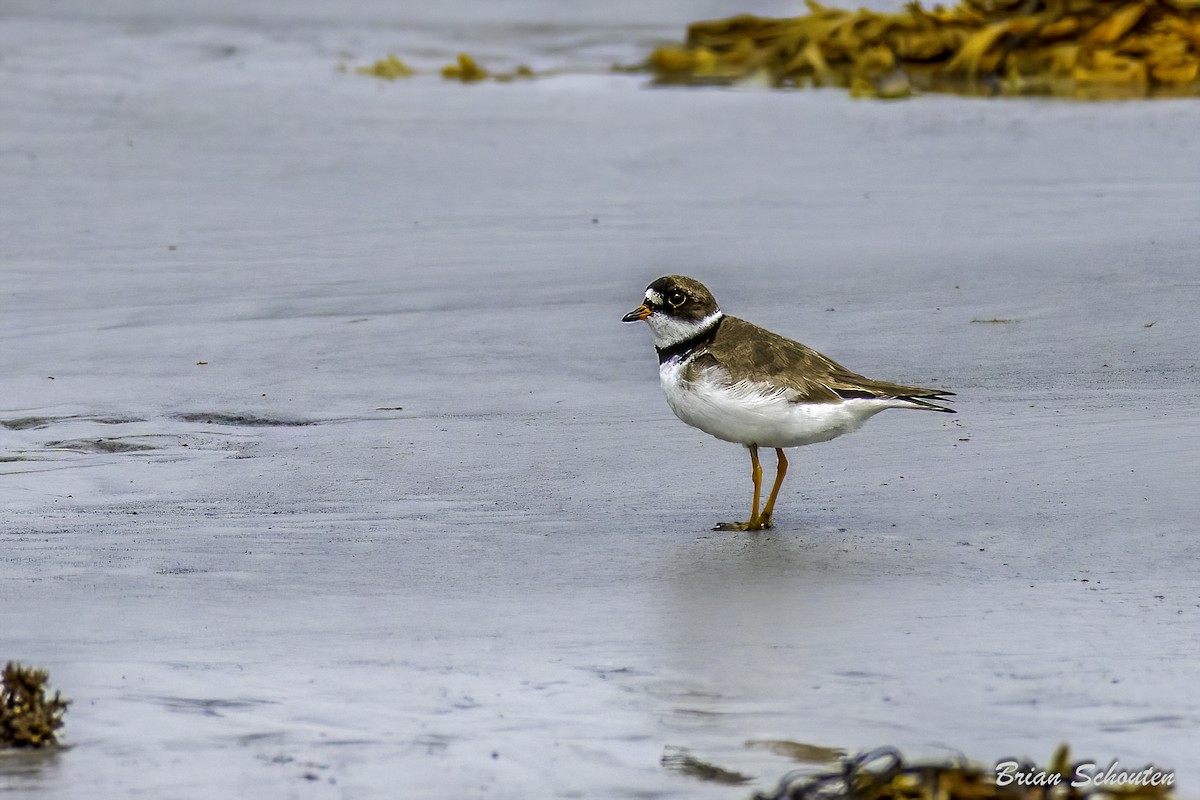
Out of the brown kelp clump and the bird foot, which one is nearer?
the bird foot

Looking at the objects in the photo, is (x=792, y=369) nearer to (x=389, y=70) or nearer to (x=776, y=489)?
(x=776, y=489)

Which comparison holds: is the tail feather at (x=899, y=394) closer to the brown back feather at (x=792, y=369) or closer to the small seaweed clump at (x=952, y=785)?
the brown back feather at (x=792, y=369)

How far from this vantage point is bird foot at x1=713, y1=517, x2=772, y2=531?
19.1ft

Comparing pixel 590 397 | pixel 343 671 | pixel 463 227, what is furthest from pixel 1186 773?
pixel 463 227

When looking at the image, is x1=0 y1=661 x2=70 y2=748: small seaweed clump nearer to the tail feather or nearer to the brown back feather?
the brown back feather

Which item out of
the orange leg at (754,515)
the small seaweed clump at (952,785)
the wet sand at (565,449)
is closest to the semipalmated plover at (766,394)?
the orange leg at (754,515)

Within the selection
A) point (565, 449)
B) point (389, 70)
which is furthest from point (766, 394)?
point (389, 70)

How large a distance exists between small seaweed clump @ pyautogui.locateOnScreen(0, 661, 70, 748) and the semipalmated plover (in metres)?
2.58

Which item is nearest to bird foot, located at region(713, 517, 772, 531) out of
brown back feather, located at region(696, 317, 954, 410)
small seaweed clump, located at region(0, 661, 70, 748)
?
brown back feather, located at region(696, 317, 954, 410)

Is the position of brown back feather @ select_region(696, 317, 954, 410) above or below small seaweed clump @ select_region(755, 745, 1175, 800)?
above

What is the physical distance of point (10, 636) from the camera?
468cm

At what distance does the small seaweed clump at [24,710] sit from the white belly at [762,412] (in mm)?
2663

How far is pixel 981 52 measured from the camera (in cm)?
1485

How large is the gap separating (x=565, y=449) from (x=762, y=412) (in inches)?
44.2
